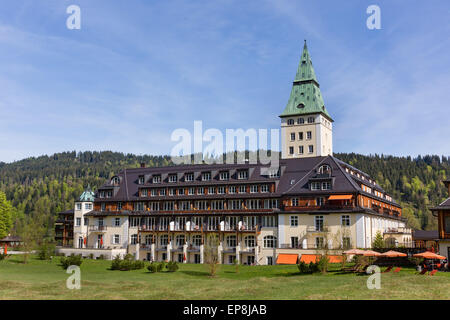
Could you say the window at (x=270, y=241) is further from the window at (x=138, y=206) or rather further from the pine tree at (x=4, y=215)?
the pine tree at (x=4, y=215)

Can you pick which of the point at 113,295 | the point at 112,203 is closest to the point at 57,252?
the point at 112,203

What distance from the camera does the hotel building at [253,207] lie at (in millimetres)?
67000

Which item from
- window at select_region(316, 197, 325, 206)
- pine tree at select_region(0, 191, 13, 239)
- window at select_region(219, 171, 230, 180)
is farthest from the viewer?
pine tree at select_region(0, 191, 13, 239)

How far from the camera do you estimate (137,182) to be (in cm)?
8775

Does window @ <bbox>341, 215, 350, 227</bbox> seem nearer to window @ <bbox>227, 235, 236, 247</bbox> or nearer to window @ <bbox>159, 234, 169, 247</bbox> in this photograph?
window @ <bbox>227, 235, 236, 247</bbox>

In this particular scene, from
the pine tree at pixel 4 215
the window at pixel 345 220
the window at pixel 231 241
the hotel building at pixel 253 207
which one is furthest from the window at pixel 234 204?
the pine tree at pixel 4 215

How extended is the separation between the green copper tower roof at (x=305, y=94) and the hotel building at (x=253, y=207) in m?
0.20

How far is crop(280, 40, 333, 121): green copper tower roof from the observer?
91.9m

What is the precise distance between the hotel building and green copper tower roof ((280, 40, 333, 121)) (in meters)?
0.20

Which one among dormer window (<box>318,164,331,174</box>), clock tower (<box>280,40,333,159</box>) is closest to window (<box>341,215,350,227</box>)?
dormer window (<box>318,164,331,174</box>)
